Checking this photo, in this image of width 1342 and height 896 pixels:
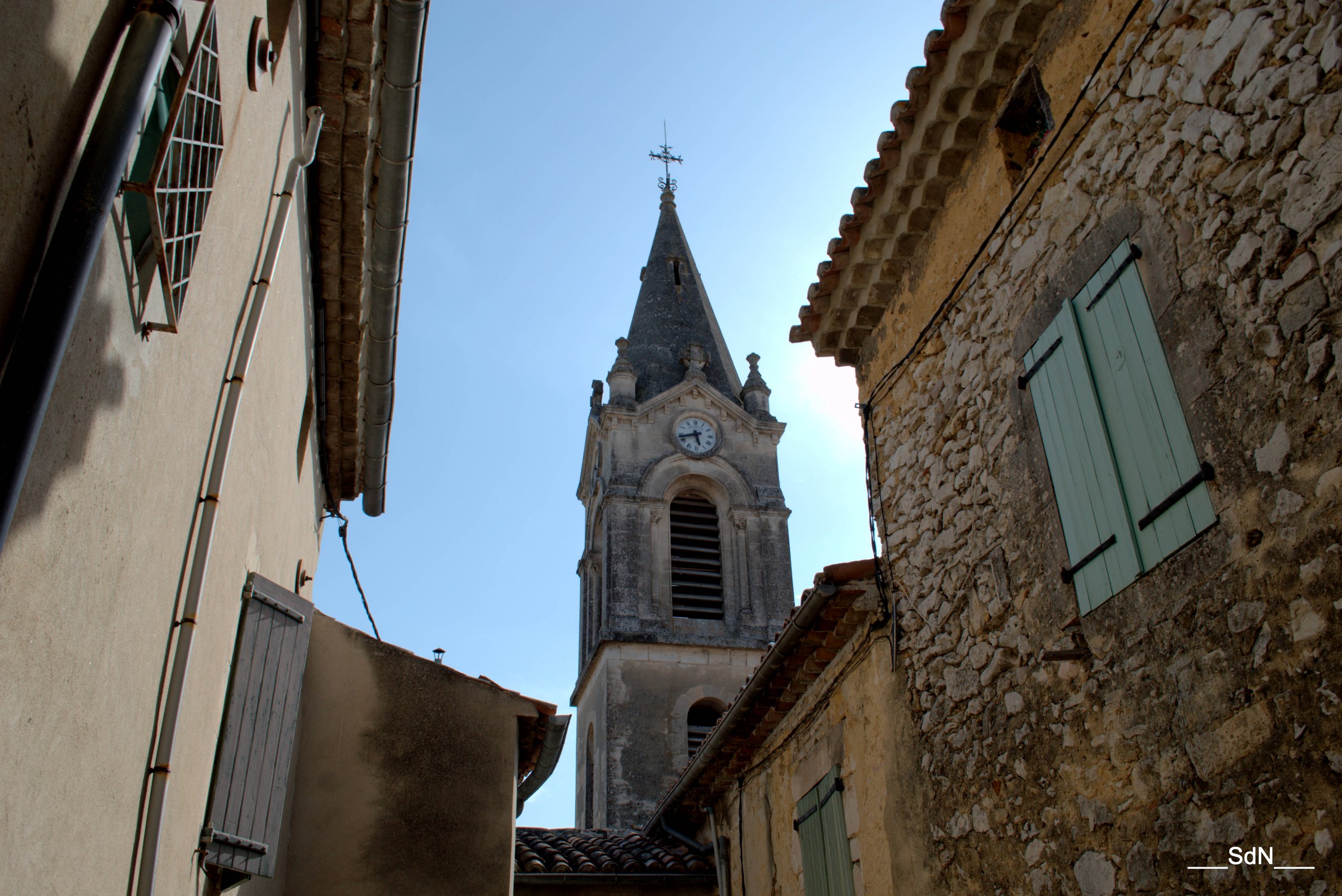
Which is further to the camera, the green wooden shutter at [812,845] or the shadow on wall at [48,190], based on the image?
the green wooden shutter at [812,845]

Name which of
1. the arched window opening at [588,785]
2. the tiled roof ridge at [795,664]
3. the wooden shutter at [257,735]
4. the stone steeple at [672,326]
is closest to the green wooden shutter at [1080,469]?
the tiled roof ridge at [795,664]

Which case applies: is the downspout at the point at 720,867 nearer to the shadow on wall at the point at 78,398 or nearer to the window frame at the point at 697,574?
the window frame at the point at 697,574

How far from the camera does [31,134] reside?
234cm

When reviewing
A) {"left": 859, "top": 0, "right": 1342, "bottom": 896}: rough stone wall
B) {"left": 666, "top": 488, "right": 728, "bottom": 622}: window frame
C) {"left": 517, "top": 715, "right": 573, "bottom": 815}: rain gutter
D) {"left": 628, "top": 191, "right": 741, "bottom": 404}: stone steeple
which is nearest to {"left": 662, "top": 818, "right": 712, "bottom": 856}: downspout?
{"left": 517, "top": 715, "right": 573, "bottom": 815}: rain gutter

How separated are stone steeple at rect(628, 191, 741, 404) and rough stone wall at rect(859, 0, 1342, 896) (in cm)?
1916

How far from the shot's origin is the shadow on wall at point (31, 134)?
222cm

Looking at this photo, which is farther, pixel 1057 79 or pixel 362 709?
pixel 362 709

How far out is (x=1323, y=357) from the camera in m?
3.30

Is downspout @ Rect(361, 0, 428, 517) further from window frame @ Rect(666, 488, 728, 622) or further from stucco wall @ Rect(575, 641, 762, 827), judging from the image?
window frame @ Rect(666, 488, 728, 622)

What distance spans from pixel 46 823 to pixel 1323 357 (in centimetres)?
402

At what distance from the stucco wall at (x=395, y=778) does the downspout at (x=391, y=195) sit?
1902 millimetres

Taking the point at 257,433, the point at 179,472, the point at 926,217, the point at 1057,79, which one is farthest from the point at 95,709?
the point at 926,217

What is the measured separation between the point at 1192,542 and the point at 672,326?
23651mm

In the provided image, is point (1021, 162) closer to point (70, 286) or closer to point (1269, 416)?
point (1269, 416)
